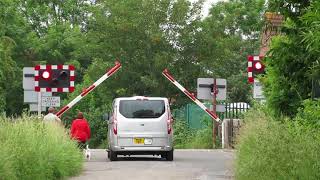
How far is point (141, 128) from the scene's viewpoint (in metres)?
25.0

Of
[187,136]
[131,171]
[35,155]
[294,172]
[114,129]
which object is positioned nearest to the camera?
[294,172]

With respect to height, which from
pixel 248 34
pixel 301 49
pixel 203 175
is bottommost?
pixel 203 175

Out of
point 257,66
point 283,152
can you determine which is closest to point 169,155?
point 257,66

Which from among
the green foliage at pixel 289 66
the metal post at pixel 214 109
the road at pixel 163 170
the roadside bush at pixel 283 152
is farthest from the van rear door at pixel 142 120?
the roadside bush at pixel 283 152

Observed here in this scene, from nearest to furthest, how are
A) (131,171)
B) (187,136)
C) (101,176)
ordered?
(101,176)
(131,171)
(187,136)

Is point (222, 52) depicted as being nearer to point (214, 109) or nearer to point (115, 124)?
point (214, 109)

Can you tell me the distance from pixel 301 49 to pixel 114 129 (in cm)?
1198

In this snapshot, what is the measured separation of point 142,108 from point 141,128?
2.15 ft

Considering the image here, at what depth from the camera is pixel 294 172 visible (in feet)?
41.5

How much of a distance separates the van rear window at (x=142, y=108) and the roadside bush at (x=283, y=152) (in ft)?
33.0

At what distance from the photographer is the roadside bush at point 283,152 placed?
12.5 m

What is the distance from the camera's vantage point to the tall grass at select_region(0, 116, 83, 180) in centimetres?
1387

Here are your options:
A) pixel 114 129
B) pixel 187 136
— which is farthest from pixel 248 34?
pixel 114 129

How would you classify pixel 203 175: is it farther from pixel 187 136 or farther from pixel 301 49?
pixel 187 136
